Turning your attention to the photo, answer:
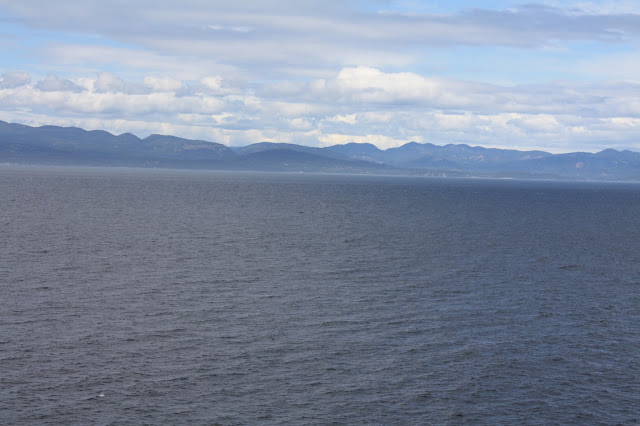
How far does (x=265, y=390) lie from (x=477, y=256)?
202ft

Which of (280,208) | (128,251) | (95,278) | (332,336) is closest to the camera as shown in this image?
(332,336)

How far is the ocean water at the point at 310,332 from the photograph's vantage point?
3869 centimetres

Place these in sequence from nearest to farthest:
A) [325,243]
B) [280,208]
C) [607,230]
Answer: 1. [325,243]
2. [607,230]
3. [280,208]

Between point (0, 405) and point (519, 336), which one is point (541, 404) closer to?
point (519, 336)

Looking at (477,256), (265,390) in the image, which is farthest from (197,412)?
(477,256)

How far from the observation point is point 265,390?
1592 inches

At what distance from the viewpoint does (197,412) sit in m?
37.1

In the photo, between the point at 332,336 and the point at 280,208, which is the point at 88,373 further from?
the point at 280,208

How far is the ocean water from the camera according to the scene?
38.7 metres

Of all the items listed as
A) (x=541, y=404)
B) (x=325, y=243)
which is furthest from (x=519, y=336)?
(x=325, y=243)

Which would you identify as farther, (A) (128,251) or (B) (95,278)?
(A) (128,251)

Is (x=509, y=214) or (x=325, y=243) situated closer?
(x=325, y=243)

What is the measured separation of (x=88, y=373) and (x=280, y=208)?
467 feet

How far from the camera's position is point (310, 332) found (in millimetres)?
52562
